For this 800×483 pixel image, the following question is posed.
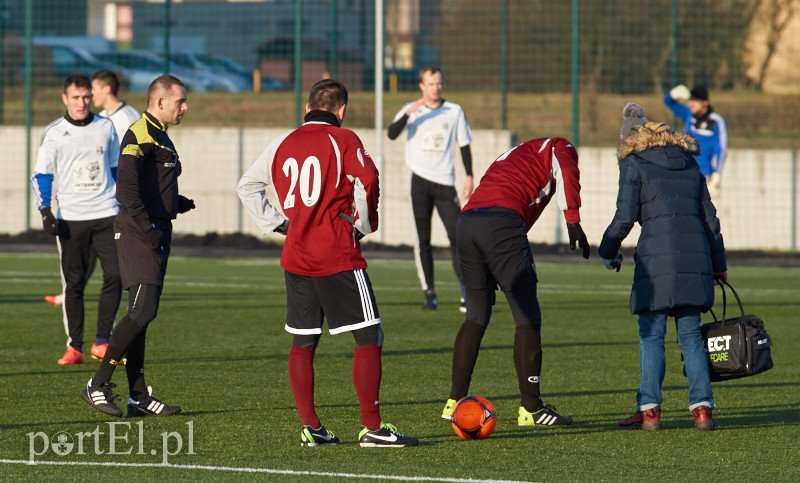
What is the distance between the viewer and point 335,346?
39.5 feet

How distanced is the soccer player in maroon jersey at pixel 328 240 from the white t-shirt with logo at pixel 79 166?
10.6ft

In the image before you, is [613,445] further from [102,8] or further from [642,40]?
[102,8]

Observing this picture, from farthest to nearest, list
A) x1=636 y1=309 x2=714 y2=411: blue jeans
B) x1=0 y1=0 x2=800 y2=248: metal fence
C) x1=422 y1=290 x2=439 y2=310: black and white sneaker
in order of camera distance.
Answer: x1=0 y1=0 x2=800 y2=248: metal fence → x1=422 y1=290 x2=439 y2=310: black and white sneaker → x1=636 y1=309 x2=714 y2=411: blue jeans

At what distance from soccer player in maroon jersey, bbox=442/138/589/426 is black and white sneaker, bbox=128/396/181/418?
1.59 m

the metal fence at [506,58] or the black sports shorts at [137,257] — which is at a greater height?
the metal fence at [506,58]

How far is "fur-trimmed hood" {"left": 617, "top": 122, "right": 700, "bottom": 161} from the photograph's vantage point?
8203 mm

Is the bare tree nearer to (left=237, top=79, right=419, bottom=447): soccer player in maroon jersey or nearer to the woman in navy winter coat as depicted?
the woman in navy winter coat

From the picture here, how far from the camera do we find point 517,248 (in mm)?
8320

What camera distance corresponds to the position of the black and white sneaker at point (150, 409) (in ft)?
28.2

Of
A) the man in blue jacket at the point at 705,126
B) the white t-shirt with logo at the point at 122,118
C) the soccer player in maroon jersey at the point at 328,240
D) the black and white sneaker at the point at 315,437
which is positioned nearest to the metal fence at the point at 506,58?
the man in blue jacket at the point at 705,126

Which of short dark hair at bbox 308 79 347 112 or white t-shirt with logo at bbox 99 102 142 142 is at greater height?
short dark hair at bbox 308 79 347 112

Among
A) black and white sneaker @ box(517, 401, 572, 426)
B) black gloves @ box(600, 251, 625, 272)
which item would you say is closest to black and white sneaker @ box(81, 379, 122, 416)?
black and white sneaker @ box(517, 401, 572, 426)

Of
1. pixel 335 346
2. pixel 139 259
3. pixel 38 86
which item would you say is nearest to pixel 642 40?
pixel 38 86

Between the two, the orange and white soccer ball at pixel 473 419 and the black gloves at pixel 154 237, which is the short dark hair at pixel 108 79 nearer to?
the black gloves at pixel 154 237
